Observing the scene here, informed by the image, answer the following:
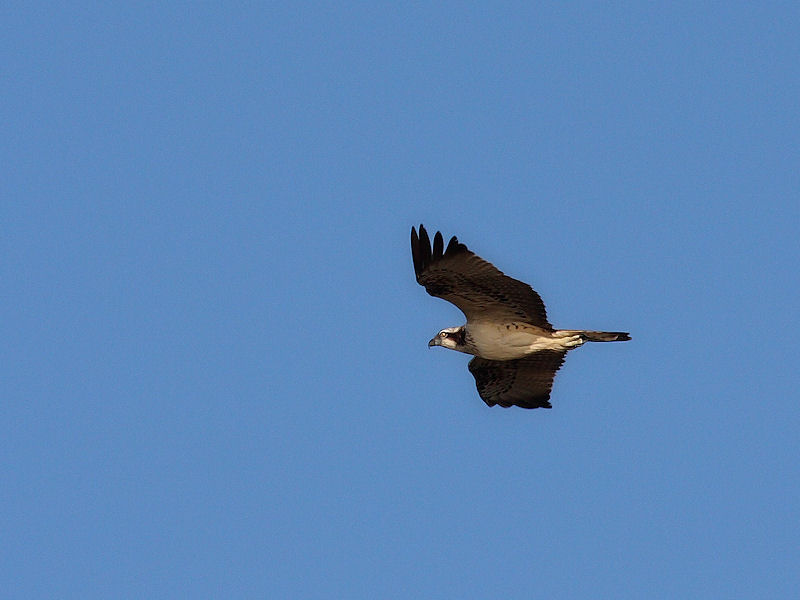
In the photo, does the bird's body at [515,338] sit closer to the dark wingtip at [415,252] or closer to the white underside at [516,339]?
the white underside at [516,339]

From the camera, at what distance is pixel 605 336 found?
1788 cm

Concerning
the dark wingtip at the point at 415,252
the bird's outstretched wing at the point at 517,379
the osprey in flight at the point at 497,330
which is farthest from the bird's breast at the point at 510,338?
the dark wingtip at the point at 415,252

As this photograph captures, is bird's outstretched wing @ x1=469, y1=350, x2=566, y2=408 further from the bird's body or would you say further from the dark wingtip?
the dark wingtip

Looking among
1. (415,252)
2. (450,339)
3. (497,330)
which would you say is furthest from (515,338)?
(415,252)

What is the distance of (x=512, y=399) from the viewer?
20016 millimetres

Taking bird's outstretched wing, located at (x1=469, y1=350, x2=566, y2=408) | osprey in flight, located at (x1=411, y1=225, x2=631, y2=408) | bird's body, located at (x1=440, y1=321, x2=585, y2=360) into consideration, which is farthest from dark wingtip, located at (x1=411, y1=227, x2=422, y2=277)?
bird's outstretched wing, located at (x1=469, y1=350, x2=566, y2=408)

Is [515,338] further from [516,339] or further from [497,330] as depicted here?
[497,330]

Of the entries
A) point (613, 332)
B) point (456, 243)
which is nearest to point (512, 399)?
point (613, 332)

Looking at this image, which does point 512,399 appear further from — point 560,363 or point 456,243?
point 456,243

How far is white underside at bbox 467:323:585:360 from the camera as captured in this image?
1819cm

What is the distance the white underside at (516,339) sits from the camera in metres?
18.2

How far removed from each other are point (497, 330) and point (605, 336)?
1531 mm

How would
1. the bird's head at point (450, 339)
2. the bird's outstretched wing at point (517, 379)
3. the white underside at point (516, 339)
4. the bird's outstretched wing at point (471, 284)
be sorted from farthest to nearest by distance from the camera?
the bird's outstretched wing at point (517, 379) → the bird's head at point (450, 339) → the white underside at point (516, 339) → the bird's outstretched wing at point (471, 284)

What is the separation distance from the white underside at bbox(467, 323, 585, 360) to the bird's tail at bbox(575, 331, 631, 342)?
0.34 feet
